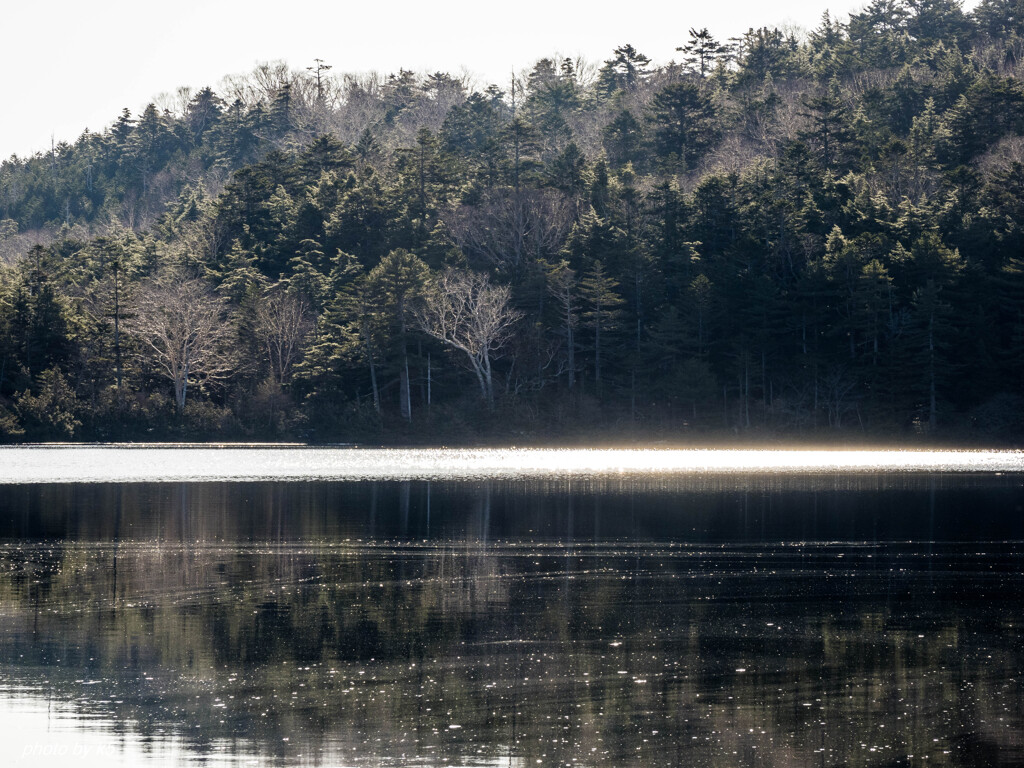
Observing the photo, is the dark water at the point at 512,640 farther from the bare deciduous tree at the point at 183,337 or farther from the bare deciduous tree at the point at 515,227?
the bare deciduous tree at the point at 515,227

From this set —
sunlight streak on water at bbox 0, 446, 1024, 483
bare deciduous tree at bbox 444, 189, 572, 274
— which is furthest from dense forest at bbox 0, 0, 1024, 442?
sunlight streak on water at bbox 0, 446, 1024, 483

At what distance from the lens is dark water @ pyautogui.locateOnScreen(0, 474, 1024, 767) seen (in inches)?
555

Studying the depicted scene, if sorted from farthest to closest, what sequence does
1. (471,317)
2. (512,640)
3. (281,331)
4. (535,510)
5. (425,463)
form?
1. (281,331)
2. (471,317)
3. (425,463)
4. (535,510)
5. (512,640)

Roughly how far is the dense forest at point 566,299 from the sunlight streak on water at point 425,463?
820 cm

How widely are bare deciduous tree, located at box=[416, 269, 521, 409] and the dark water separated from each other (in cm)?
5312

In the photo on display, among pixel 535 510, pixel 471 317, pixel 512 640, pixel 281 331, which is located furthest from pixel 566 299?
pixel 512 640

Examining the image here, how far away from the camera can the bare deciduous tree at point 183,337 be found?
89250mm

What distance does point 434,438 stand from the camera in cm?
8775

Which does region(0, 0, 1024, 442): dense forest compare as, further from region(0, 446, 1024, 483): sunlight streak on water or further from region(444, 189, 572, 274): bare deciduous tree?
region(0, 446, 1024, 483): sunlight streak on water

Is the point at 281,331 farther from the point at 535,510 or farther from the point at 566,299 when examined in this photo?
the point at 535,510

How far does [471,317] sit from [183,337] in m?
21.6

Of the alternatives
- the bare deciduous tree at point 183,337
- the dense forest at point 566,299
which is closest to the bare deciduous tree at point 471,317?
the dense forest at point 566,299

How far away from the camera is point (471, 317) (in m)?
91.2

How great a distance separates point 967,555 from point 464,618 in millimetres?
13811
